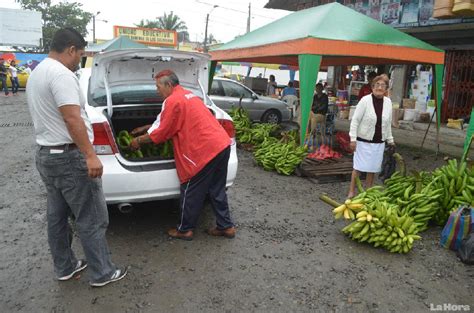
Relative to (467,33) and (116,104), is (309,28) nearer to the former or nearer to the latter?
(116,104)

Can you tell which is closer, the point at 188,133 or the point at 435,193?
the point at 188,133

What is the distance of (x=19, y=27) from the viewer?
3819cm

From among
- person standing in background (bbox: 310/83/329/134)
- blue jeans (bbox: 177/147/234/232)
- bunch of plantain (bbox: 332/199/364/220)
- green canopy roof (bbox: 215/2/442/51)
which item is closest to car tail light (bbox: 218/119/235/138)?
blue jeans (bbox: 177/147/234/232)

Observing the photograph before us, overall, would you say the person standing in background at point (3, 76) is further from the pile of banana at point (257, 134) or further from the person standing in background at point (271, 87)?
the pile of banana at point (257, 134)

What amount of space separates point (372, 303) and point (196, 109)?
226 cm

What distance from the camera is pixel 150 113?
473 centimetres

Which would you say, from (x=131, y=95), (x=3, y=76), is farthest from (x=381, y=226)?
(x=3, y=76)

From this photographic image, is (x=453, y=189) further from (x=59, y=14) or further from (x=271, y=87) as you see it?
(x=59, y=14)

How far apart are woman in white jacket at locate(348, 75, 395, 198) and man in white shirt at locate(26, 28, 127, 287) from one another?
11.0 ft

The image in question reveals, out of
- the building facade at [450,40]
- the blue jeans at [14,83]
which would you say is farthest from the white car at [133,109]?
the blue jeans at [14,83]

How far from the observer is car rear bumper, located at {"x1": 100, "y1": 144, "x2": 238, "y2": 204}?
11.7ft

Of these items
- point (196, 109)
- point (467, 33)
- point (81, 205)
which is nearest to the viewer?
point (81, 205)

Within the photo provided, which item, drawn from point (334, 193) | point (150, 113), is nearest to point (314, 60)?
point (334, 193)

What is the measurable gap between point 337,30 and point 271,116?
226 inches
